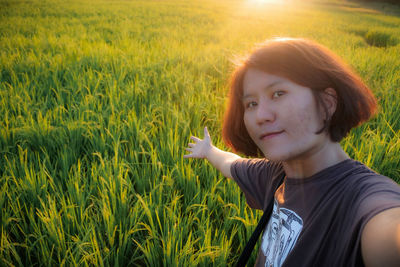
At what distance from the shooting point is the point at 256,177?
1026 millimetres

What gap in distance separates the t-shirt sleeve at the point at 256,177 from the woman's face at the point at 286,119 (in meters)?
0.24

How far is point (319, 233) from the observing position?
2.09 feet

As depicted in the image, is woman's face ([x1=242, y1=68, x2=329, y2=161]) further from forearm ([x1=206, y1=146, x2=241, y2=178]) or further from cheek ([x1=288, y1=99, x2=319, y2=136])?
forearm ([x1=206, y1=146, x2=241, y2=178])

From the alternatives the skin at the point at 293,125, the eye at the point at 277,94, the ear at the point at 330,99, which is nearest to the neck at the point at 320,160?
the skin at the point at 293,125

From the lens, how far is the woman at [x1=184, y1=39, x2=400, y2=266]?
1.84 ft

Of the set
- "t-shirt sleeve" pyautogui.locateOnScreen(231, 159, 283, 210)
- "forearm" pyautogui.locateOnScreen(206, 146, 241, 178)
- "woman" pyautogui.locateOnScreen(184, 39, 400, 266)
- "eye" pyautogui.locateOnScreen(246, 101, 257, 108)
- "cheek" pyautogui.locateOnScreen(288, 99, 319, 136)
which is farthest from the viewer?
"forearm" pyautogui.locateOnScreen(206, 146, 241, 178)

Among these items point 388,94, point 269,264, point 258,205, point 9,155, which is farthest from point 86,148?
point 388,94

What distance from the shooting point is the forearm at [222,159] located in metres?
1.17

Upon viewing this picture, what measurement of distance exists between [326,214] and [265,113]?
350mm

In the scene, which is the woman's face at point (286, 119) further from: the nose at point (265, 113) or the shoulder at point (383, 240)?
the shoulder at point (383, 240)

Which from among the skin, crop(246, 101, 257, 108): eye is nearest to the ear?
the skin

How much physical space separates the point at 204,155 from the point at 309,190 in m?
0.71

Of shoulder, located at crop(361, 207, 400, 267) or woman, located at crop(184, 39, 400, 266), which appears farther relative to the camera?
woman, located at crop(184, 39, 400, 266)

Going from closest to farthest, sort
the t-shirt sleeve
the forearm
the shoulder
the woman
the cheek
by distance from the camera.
A: the shoulder
the woman
the cheek
the t-shirt sleeve
the forearm
